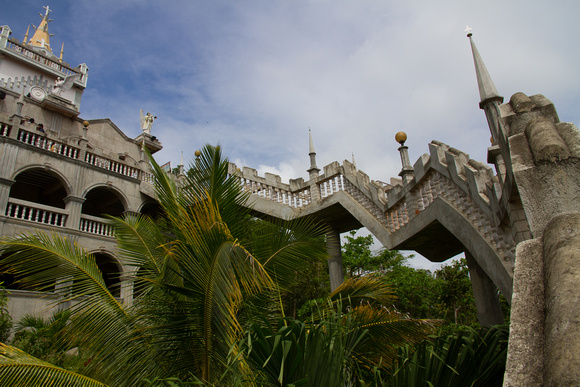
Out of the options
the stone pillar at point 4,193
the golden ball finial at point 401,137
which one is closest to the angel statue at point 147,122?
the stone pillar at point 4,193

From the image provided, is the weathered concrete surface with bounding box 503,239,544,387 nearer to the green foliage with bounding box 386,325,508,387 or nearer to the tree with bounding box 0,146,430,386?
the green foliage with bounding box 386,325,508,387

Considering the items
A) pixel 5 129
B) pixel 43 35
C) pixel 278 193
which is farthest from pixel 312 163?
pixel 43 35

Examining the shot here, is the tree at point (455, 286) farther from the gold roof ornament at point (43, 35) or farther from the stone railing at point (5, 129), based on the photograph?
the gold roof ornament at point (43, 35)

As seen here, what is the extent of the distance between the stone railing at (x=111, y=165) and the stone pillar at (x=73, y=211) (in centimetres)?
204

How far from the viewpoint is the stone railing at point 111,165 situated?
17.2 meters

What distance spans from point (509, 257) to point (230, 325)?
4.18 metres

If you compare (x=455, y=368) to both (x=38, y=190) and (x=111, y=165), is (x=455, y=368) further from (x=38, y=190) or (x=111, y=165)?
(x=38, y=190)

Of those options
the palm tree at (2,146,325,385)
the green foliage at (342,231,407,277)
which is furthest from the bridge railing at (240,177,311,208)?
the green foliage at (342,231,407,277)

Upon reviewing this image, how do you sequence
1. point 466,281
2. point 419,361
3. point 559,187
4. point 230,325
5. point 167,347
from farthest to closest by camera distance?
point 466,281, point 167,347, point 230,325, point 419,361, point 559,187

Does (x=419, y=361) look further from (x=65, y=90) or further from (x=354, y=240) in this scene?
(x=65, y=90)

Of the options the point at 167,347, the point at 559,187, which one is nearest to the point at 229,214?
the point at 167,347

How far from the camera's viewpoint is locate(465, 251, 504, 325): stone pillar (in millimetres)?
9394

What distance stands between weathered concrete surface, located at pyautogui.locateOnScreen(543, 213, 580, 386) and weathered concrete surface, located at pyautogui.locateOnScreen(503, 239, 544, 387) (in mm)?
59

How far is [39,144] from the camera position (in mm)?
15453
